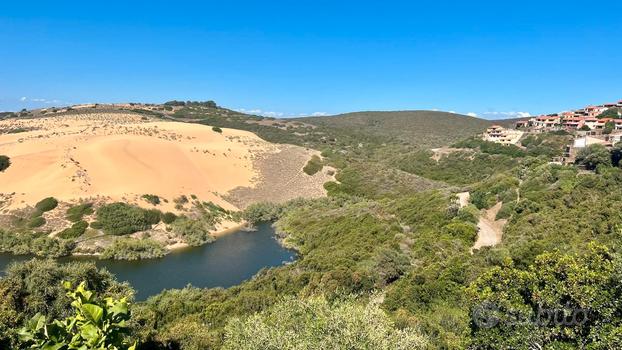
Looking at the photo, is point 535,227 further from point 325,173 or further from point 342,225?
point 325,173

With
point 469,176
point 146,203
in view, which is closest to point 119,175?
point 146,203

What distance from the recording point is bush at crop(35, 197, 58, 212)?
45.9 metres

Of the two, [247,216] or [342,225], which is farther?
[247,216]

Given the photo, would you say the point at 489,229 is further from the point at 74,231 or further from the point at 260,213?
the point at 74,231

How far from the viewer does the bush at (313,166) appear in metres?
70.9

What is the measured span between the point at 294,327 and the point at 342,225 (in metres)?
30.4

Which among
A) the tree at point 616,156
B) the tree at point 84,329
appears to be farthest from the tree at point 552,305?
the tree at point 616,156

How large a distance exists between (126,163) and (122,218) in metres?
18.7

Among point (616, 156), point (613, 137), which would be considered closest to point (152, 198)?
point (616, 156)

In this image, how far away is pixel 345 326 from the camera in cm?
1034

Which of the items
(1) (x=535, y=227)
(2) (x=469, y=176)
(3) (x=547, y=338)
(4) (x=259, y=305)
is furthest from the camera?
(2) (x=469, y=176)

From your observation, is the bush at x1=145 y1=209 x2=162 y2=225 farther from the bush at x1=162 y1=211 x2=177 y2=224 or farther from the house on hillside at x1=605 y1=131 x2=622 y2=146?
the house on hillside at x1=605 y1=131 x2=622 y2=146

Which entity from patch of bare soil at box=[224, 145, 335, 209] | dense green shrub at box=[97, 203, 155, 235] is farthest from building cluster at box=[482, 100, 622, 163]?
dense green shrub at box=[97, 203, 155, 235]

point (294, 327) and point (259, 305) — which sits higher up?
point (294, 327)
